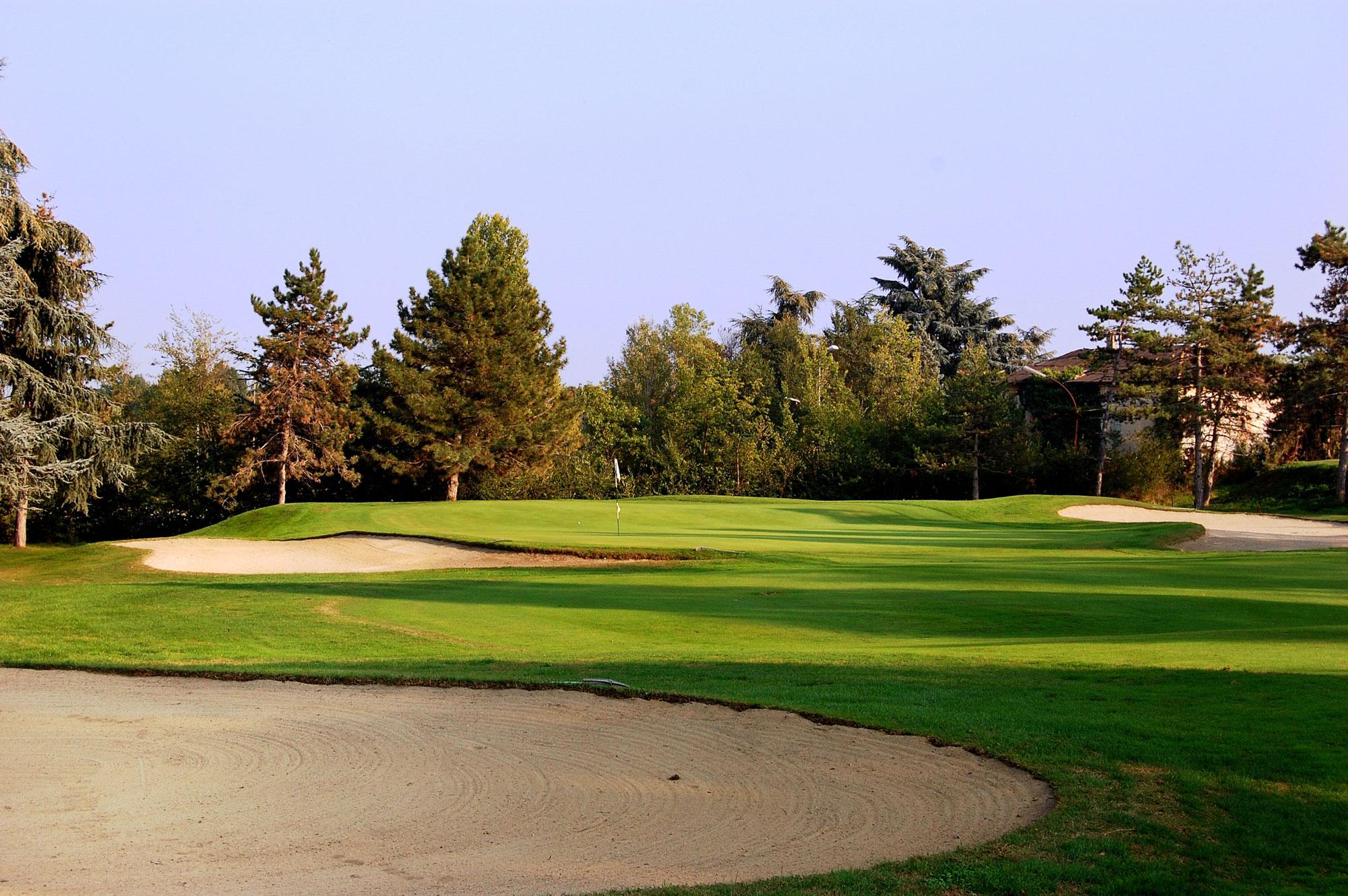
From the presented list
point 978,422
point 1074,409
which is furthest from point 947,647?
point 1074,409

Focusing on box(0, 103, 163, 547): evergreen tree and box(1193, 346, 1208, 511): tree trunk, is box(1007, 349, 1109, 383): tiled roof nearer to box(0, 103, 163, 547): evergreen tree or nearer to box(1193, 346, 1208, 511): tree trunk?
box(1193, 346, 1208, 511): tree trunk

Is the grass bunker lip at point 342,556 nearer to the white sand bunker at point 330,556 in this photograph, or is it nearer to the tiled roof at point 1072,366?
the white sand bunker at point 330,556

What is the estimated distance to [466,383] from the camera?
155 ft

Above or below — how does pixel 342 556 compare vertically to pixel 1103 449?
below

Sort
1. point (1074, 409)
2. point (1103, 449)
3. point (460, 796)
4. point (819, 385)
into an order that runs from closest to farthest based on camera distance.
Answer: point (460, 796) < point (1103, 449) < point (1074, 409) < point (819, 385)

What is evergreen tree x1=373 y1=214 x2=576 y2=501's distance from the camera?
46.2 metres

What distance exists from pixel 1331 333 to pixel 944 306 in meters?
30.3

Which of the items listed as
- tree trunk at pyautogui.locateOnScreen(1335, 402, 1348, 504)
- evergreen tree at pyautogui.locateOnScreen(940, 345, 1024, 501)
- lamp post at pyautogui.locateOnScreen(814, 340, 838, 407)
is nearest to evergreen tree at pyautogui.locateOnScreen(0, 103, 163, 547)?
evergreen tree at pyautogui.locateOnScreen(940, 345, 1024, 501)

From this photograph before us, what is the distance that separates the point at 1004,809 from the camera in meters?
6.36

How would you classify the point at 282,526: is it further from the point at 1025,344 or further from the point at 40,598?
the point at 1025,344

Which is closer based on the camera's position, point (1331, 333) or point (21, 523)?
point (21, 523)

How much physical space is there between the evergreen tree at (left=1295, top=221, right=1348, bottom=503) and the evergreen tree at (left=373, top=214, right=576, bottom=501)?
33343 mm

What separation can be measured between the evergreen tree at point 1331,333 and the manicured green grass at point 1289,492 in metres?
0.78

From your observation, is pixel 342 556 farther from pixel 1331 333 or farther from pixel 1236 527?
pixel 1331 333
